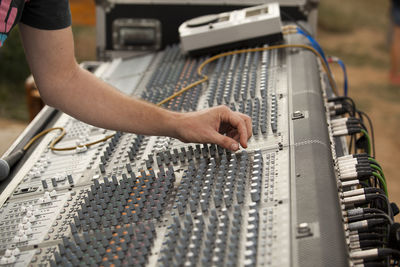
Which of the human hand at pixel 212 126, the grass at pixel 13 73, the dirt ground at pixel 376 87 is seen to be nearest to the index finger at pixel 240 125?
the human hand at pixel 212 126

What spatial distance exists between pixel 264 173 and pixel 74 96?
2.01 ft

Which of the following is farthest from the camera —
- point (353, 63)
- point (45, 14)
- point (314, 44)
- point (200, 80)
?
point (353, 63)

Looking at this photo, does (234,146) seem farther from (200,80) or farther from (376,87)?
(376,87)

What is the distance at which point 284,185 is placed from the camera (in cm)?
134

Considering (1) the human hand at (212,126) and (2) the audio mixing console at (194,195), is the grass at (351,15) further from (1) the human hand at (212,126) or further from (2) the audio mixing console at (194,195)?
(1) the human hand at (212,126)

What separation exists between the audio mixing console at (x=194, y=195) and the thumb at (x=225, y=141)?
0.02m

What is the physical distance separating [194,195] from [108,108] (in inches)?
17.6

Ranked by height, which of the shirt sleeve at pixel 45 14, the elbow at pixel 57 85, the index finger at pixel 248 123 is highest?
the shirt sleeve at pixel 45 14

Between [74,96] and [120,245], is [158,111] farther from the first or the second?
[120,245]

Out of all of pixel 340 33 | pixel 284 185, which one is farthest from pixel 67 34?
pixel 340 33

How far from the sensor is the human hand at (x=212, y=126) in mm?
1591

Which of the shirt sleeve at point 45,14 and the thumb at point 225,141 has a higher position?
the shirt sleeve at point 45,14

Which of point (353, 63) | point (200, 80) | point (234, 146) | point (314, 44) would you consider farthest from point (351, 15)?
point (234, 146)

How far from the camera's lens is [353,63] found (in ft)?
23.7
